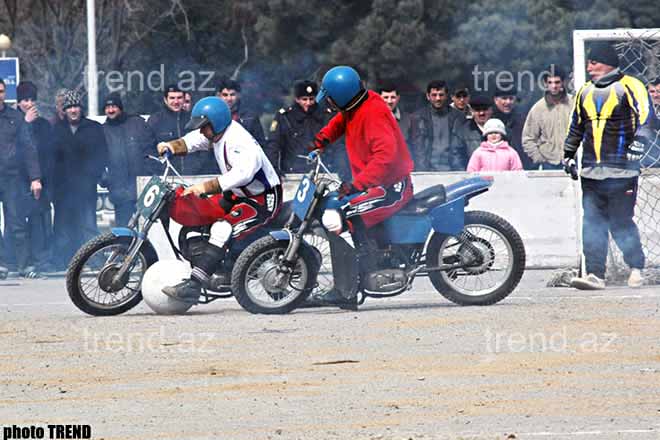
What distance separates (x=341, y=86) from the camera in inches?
484

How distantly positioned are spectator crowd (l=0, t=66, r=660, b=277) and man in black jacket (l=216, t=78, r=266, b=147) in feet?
0.06

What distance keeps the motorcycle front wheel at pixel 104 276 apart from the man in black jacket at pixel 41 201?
17.3 feet

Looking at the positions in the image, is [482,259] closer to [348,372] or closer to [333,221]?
[333,221]

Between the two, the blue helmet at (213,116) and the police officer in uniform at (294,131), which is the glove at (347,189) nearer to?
the blue helmet at (213,116)

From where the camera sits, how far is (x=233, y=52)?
43531 millimetres

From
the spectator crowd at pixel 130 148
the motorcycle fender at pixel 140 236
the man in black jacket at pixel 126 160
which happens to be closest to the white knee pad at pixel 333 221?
the motorcycle fender at pixel 140 236

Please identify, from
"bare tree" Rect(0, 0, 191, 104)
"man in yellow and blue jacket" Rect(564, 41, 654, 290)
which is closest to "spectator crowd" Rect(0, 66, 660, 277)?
"man in yellow and blue jacket" Rect(564, 41, 654, 290)

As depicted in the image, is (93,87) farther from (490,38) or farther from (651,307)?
(651,307)

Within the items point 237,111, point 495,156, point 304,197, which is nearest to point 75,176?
point 237,111

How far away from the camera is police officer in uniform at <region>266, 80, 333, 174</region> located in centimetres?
1688

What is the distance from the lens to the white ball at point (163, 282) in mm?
12422

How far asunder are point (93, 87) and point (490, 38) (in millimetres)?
10352

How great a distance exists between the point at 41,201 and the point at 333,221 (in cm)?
655

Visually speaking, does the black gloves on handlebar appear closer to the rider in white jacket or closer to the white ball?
the rider in white jacket
